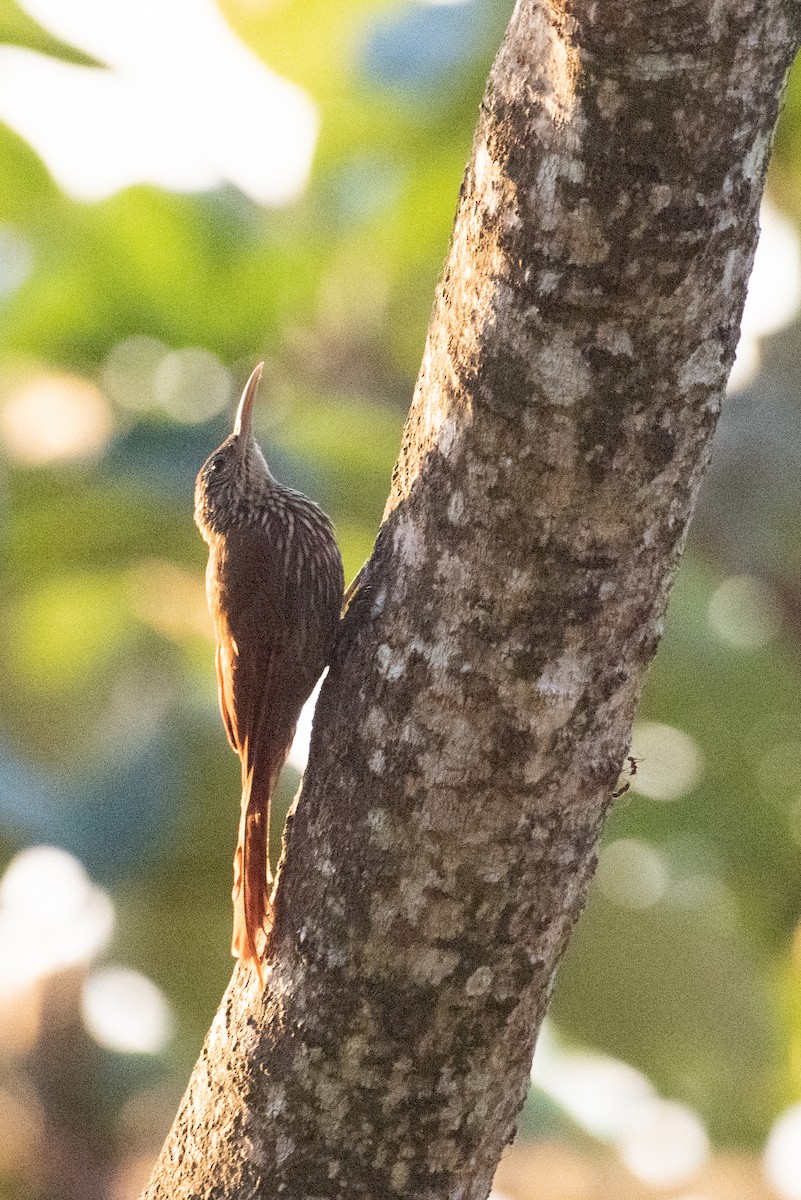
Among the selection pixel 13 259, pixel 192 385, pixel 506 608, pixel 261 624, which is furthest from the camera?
pixel 192 385

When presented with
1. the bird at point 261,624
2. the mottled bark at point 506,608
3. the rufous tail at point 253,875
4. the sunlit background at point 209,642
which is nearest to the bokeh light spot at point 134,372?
the sunlit background at point 209,642

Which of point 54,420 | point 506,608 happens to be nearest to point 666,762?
point 54,420

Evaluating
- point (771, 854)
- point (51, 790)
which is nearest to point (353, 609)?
point (51, 790)

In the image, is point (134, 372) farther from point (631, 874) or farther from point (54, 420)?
point (631, 874)

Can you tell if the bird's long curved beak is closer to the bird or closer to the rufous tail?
the bird

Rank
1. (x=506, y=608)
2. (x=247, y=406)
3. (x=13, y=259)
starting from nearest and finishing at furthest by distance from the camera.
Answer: (x=506, y=608) → (x=247, y=406) → (x=13, y=259)

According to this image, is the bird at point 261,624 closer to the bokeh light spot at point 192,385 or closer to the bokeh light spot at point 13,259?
the bokeh light spot at point 192,385

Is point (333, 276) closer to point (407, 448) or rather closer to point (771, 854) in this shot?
point (771, 854)

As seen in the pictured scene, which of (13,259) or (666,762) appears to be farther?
(666,762)
